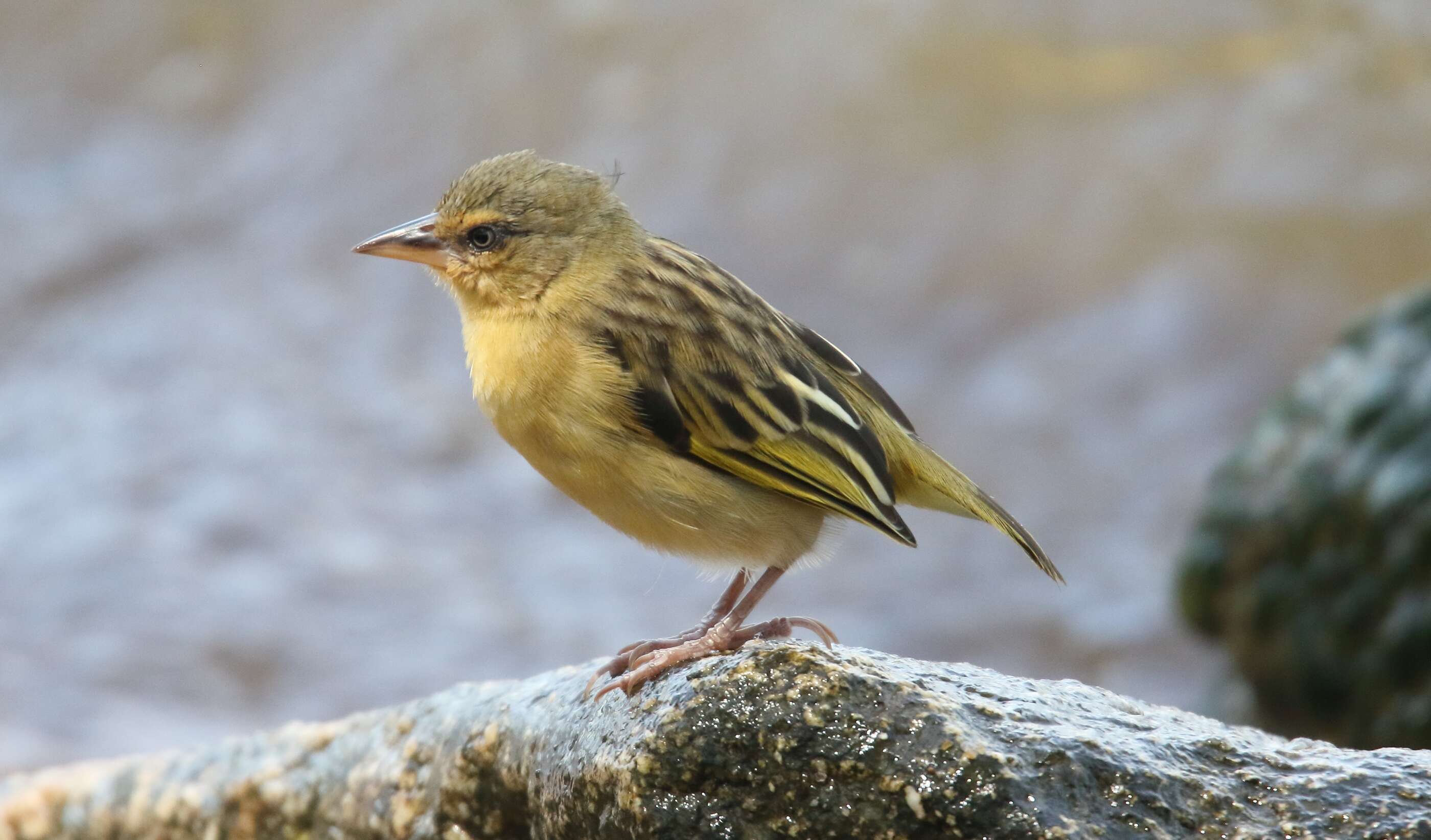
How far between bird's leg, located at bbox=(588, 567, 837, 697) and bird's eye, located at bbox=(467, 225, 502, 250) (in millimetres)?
1128

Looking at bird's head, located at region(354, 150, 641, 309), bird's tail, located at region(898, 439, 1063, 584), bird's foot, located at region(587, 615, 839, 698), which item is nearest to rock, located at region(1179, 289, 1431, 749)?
bird's tail, located at region(898, 439, 1063, 584)

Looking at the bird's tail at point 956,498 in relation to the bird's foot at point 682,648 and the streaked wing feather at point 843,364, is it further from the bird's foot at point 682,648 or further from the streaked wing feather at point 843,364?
the bird's foot at point 682,648

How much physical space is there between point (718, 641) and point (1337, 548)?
3.86 m

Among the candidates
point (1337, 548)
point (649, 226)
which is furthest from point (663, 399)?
point (649, 226)

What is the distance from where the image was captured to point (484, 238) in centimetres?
413

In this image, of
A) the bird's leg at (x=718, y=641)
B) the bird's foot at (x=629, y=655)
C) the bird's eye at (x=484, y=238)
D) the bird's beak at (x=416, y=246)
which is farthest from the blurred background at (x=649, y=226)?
the bird's leg at (x=718, y=641)

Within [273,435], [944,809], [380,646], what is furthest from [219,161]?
[944,809]

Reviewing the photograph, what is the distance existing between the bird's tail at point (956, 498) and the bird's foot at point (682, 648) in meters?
0.46

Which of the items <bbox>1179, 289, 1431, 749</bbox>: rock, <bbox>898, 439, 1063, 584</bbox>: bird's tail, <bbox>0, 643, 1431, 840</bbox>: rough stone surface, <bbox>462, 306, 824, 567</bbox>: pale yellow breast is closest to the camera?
<bbox>0, 643, 1431, 840</bbox>: rough stone surface

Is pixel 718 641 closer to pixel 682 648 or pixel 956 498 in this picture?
pixel 682 648

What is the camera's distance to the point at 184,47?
47.7ft

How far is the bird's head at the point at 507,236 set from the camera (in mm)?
4090

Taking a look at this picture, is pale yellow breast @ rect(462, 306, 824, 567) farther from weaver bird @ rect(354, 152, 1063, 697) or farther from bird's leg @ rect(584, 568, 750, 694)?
bird's leg @ rect(584, 568, 750, 694)

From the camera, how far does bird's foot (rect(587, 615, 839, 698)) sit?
358cm
